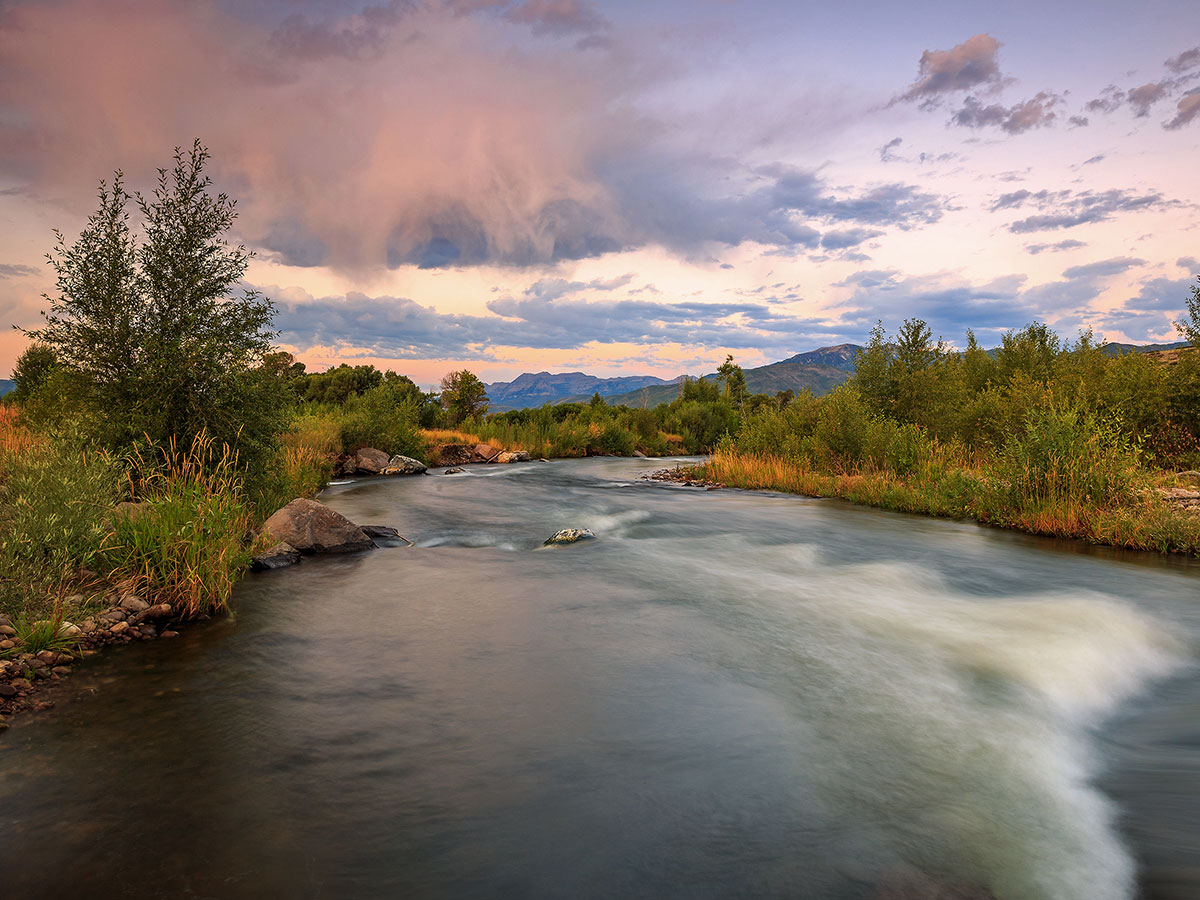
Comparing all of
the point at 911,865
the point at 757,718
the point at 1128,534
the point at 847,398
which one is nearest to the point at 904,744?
the point at 757,718

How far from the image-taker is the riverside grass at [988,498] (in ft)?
41.7

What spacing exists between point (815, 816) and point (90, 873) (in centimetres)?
447

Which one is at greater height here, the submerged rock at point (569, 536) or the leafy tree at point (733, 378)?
the leafy tree at point (733, 378)

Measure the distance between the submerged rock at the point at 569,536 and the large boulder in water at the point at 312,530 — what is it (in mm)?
4170

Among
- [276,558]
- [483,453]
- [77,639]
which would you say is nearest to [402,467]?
[483,453]

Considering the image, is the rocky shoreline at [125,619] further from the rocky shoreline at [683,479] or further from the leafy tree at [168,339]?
the rocky shoreline at [683,479]

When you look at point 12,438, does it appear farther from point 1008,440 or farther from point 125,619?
point 1008,440

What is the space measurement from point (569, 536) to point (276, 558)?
622cm

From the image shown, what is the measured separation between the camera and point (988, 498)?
1585cm

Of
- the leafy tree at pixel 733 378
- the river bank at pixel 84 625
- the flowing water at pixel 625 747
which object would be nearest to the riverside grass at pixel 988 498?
the flowing water at pixel 625 747

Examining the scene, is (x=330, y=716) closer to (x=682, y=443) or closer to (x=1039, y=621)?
(x=1039, y=621)

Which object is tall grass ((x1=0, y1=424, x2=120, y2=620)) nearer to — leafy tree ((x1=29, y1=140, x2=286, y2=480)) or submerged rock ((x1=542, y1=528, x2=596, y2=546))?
leafy tree ((x1=29, y1=140, x2=286, y2=480))

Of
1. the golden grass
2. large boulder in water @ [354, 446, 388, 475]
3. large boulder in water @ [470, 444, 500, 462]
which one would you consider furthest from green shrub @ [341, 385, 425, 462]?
the golden grass

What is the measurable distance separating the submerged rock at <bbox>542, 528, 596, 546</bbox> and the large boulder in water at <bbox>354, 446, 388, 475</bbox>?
15.9m
